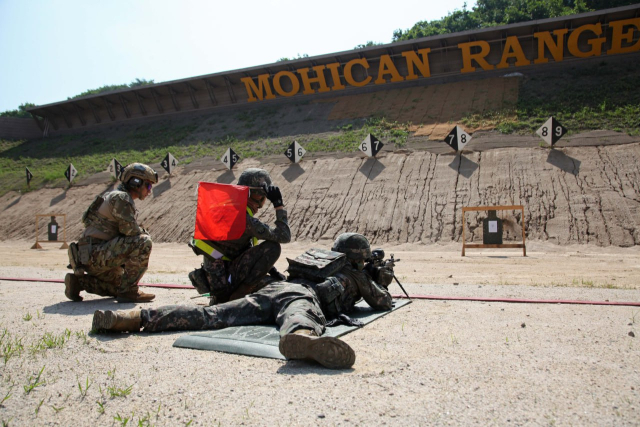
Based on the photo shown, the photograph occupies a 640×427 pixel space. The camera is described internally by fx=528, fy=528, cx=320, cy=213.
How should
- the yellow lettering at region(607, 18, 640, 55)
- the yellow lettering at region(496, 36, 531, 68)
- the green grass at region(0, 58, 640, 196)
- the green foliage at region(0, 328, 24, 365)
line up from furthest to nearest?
1. the yellow lettering at region(496, 36, 531, 68)
2. the yellow lettering at region(607, 18, 640, 55)
3. the green grass at region(0, 58, 640, 196)
4. the green foliage at region(0, 328, 24, 365)

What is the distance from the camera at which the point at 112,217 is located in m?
6.51

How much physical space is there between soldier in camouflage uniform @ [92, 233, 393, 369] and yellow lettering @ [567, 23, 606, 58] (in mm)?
21675

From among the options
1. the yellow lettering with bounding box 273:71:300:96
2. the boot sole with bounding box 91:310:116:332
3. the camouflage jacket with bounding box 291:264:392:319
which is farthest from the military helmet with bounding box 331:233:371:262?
the yellow lettering with bounding box 273:71:300:96

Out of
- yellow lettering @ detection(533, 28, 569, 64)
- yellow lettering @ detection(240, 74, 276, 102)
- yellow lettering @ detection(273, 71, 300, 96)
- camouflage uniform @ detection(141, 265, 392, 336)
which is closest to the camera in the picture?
camouflage uniform @ detection(141, 265, 392, 336)

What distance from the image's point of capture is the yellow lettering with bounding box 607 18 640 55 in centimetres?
2202

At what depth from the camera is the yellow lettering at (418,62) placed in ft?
83.6

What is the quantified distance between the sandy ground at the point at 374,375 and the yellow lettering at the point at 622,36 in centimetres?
2096

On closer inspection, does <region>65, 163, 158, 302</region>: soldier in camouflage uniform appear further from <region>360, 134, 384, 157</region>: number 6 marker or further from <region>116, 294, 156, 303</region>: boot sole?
<region>360, 134, 384, 157</region>: number 6 marker

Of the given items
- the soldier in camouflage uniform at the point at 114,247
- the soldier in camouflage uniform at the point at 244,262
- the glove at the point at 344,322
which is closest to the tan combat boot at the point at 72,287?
the soldier in camouflage uniform at the point at 114,247

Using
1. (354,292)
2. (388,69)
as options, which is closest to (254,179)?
(354,292)

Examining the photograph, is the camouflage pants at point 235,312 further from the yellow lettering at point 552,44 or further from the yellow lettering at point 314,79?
the yellow lettering at point 314,79

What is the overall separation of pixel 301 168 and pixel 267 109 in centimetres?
907

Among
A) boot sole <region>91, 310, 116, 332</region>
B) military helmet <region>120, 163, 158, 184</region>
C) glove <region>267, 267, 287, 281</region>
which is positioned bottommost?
boot sole <region>91, 310, 116, 332</region>

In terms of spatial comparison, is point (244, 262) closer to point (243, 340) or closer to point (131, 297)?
point (243, 340)
